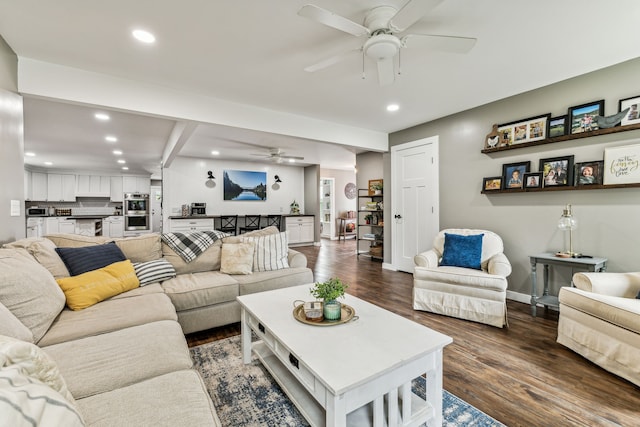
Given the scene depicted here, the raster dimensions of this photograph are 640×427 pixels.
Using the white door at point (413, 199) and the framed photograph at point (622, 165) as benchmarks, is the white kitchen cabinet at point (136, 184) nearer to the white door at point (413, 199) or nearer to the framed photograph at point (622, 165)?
the white door at point (413, 199)

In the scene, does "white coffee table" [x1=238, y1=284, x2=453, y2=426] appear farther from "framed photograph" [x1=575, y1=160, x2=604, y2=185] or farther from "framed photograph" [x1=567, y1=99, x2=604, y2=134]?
"framed photograph" [x1=567, y1=99, x2=604, y2=134]

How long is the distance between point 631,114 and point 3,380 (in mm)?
4132

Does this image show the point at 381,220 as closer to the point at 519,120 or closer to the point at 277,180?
the point at 519,120

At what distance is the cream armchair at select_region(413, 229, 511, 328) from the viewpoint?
2562 mm

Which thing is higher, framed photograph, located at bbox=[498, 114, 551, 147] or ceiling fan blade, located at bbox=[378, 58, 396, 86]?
ceiling fan blade, located at bbox=[378, 58, 396, 86]

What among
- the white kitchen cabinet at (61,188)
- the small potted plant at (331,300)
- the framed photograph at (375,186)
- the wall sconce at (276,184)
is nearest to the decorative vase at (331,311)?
the small potted plant at (331,300)

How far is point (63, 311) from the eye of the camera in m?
1.81

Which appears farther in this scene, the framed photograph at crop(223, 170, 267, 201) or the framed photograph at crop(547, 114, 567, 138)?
the framed photograph at crop(223, 170, 267, 201)

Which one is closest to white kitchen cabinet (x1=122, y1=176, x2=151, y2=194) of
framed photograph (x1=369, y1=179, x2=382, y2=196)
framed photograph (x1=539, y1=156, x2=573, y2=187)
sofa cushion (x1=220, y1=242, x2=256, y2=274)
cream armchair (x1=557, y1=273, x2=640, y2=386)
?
framed photograph (x1=369, y1=179, x2=382, y2=196)

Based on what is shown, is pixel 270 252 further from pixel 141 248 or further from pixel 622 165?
pixel 622 165

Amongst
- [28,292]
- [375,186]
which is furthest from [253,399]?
[375,186]

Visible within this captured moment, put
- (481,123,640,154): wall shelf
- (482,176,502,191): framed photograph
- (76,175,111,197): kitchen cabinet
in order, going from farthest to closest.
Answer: (76,175,111,197): kitchen cabinet, (482,176,502,191): framed photograph, (481,123,640,154): wall shelf

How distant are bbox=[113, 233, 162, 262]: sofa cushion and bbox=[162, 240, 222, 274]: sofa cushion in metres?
0.08

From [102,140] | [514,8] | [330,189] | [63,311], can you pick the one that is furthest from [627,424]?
[330,189]
